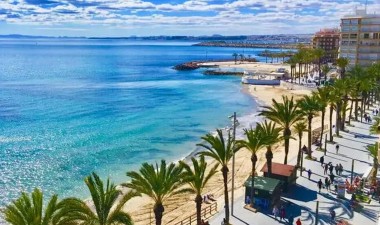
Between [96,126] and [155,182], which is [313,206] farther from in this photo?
[96,126]

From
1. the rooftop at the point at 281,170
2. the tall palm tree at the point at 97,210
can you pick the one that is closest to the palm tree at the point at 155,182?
the tall palm tree at the point at 97,210

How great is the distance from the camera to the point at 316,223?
26.0m

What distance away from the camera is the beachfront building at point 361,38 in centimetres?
10112

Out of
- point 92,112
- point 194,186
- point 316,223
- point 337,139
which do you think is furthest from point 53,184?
point 92,112

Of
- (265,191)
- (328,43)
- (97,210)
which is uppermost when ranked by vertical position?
(328,43)

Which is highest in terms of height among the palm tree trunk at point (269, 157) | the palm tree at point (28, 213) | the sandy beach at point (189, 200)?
the palm tree at point (28, 213)

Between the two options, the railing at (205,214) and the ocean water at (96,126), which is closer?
the railing at (205,214)

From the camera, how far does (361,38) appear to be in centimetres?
10350

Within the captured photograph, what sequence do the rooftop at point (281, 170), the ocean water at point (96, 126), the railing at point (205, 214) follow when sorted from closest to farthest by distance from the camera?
the railing at point (205, 214) → the rooftop at point (281, 170) → the ocean water at point (96, 126)

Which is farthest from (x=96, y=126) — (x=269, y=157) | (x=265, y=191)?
(x=265, y=191)

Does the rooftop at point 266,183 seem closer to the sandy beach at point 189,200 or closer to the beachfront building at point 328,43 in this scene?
the sandy beach at point 189,200

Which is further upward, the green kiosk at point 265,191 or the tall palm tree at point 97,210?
the tall palm tree at point 97,210

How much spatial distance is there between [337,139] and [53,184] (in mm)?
33800

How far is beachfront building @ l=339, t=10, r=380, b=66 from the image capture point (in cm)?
10112
